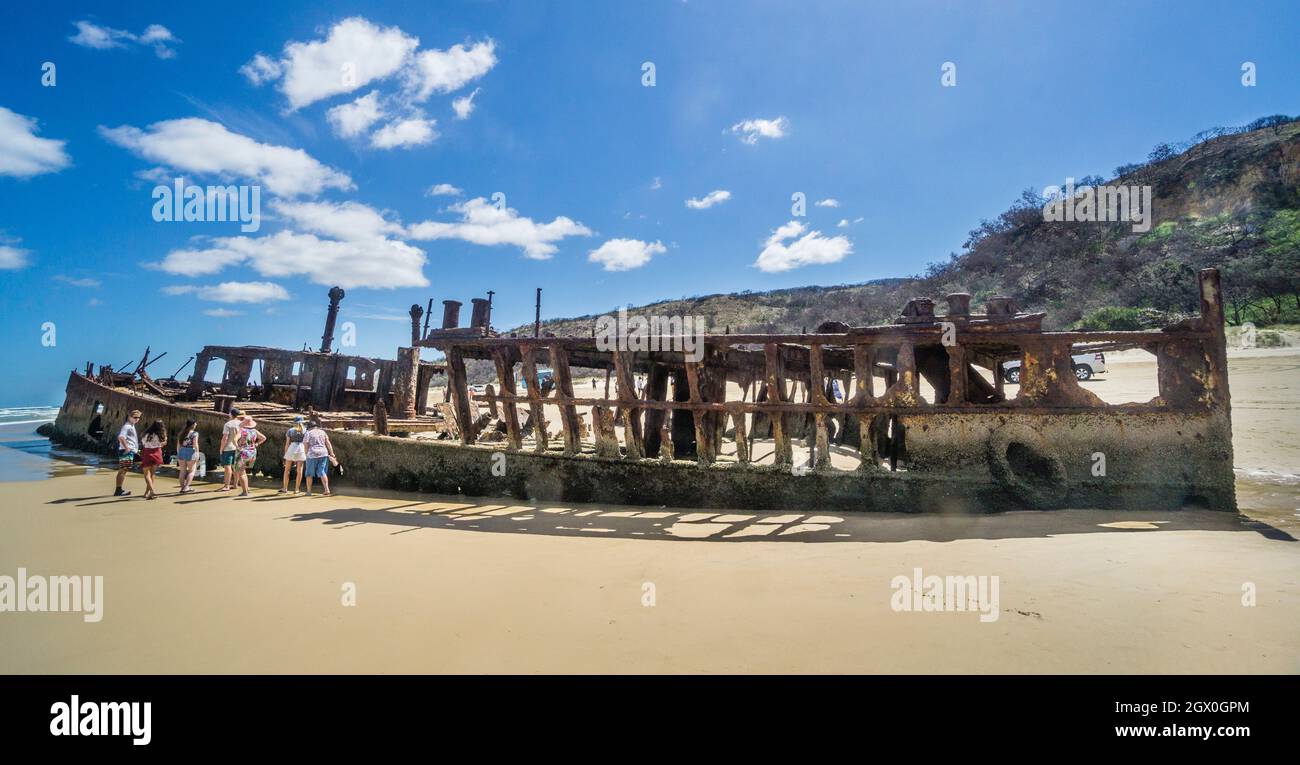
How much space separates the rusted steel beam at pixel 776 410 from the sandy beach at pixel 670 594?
23.2 inches

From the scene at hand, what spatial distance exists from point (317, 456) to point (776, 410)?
6.98m

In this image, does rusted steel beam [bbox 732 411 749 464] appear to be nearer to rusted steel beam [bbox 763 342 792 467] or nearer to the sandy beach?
rusted steel beam [bbox 763 342 792 467]

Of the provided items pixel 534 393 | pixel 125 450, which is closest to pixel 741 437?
pixel 534 393

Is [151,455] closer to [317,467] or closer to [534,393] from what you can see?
[317,467]

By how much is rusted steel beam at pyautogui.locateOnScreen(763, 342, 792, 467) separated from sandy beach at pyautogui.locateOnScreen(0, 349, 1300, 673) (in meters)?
0.59

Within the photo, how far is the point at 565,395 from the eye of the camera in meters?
6.82

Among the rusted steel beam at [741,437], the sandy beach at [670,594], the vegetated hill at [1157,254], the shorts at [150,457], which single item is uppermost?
the vegetated hill at [1157,254]

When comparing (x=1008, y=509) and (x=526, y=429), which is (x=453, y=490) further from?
(x=1008, y=509)

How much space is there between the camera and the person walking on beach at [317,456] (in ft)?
27.3

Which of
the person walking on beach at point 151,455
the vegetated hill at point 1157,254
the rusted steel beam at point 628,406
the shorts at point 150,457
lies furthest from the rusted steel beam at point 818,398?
the vegetated hill at point 1157,254

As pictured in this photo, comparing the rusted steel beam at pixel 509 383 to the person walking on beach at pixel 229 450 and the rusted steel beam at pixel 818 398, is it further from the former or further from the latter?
the person walking on beach at pixel 229 450

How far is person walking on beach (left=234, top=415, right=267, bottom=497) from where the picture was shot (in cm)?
861

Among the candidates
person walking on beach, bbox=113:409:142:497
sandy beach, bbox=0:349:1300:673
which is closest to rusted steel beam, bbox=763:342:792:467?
sandy beach, bbox=0:349:1300:673
